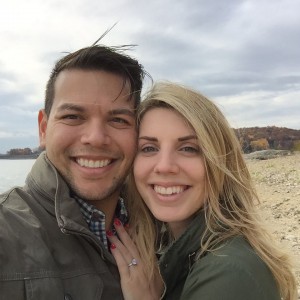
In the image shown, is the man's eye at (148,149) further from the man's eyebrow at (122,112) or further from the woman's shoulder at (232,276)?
the woman's shoulder at (232,276)

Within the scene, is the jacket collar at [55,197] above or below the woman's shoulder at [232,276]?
above

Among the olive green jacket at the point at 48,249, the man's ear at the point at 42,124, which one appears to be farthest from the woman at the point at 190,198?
the man's ear at the point at 42,124

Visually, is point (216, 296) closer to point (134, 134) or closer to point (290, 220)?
point (134, 134)

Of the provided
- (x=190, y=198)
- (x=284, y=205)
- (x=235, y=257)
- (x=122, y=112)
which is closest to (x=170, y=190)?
(x=190, y=198)

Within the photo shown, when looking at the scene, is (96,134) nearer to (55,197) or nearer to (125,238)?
(55,197)

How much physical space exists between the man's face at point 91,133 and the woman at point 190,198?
15 cm

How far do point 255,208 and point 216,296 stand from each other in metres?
1.03

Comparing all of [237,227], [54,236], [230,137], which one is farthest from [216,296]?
[230,137]

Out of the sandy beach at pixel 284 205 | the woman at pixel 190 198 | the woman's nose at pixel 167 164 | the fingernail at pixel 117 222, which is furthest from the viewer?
the sandy beach at pixel 284 205

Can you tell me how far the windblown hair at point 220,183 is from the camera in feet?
8.62

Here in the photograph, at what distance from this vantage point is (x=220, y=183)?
9.53 ft

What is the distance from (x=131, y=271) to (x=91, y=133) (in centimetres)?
94

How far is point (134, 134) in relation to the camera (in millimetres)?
3146

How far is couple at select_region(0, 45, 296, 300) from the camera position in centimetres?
226
